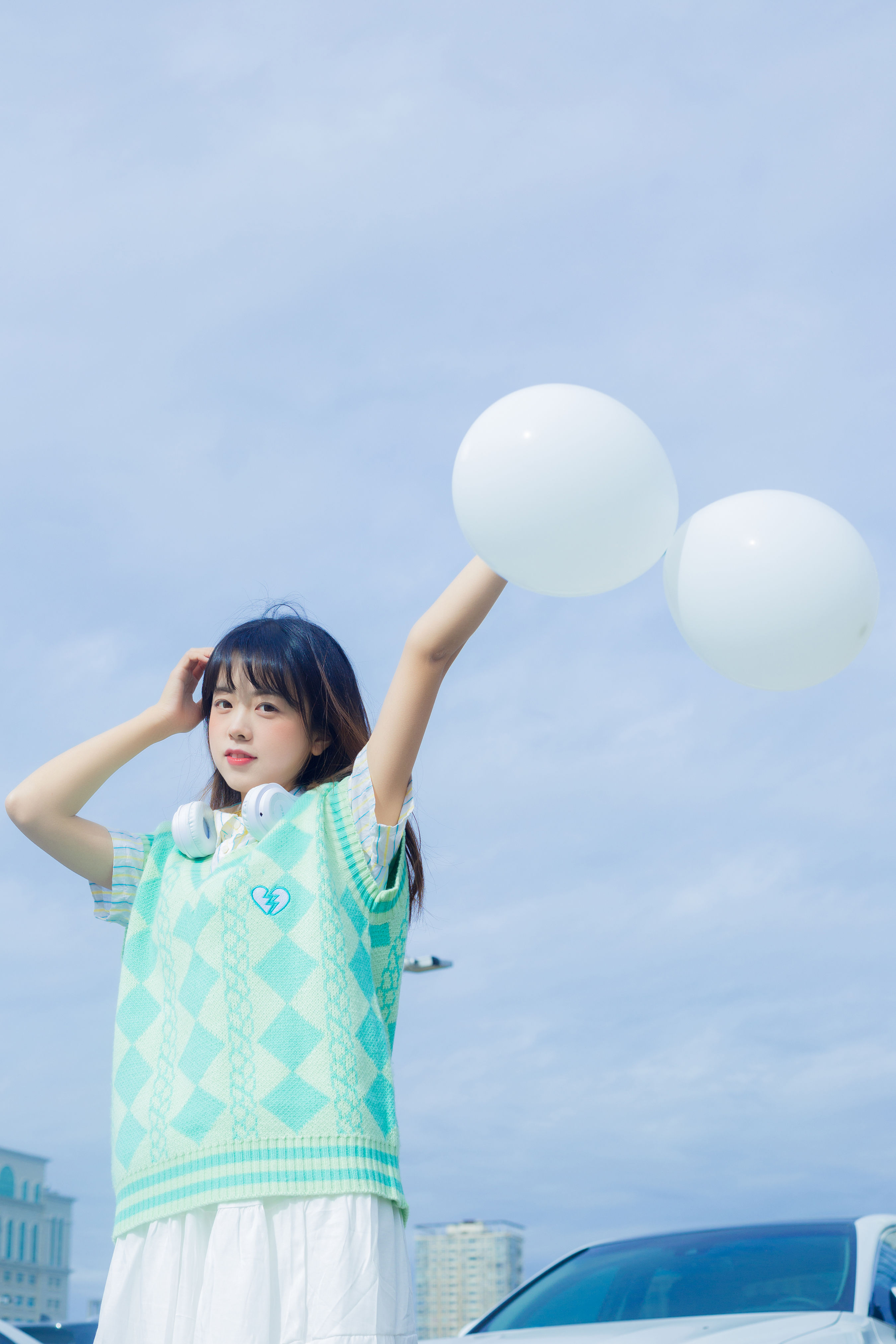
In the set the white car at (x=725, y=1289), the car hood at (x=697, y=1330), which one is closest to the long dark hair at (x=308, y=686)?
the car hood at (x=697, y=1330)

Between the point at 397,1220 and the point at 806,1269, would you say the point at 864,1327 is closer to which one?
the point at 806,1269

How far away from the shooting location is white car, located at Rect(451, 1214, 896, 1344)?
11.0 ft

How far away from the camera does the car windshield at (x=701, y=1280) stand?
146 inches

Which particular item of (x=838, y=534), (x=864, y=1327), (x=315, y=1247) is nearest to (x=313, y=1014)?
(x=315, y=1247)

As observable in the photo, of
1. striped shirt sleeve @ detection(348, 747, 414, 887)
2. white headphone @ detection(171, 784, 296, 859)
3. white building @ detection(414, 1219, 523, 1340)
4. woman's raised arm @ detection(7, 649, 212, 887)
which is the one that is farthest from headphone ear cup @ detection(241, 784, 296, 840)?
white building @ detection(414, 1219, 523, 1340)

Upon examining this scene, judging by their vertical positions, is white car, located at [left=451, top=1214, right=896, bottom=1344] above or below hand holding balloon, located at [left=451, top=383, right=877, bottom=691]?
below

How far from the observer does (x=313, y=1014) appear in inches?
70.2

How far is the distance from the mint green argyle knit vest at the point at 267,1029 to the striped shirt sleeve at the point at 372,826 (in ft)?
0.05

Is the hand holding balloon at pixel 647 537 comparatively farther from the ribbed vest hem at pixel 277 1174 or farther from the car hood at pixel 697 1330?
the car hood at pixel 697 1330

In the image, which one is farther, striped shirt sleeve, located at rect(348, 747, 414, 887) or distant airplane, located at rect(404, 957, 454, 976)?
distant airplane, located at rect(404, 957, 454, 976)

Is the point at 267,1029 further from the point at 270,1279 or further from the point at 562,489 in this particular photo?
the point at 562,489

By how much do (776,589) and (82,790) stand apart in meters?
1.28

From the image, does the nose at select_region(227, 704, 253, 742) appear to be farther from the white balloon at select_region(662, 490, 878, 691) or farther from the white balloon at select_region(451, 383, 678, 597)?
the white balloon at select_region(662, 490, 878, 691)

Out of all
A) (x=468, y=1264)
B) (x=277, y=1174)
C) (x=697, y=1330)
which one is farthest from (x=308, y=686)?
(x=468, y=1264)
